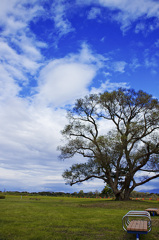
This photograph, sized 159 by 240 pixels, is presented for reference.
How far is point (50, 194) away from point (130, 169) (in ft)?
93.1

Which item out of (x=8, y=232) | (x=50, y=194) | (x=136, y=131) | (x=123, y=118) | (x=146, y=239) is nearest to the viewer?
(x=146, y=239)

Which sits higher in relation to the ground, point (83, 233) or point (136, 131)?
point (136, 131)

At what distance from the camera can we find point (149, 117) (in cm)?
2867

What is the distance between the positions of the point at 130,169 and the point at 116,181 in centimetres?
239

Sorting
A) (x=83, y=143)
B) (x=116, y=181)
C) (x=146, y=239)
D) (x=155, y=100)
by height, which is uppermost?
(x=155, y=100)

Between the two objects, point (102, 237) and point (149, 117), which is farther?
point (149, 117)

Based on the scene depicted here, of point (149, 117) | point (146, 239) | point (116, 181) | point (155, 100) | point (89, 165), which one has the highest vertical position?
point (155, 100)

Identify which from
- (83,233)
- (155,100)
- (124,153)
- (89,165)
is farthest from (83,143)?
(83,233)

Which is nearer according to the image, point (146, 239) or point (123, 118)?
point (146, 239)

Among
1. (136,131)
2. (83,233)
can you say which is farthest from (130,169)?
(83,233)

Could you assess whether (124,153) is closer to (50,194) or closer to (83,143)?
(83,143)

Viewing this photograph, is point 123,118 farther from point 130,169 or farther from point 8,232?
point 8,232

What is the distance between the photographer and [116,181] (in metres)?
29.0

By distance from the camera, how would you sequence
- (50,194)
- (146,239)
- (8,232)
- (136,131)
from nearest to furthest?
(146,239) → (8,232) → (136,131) → (50,194)
